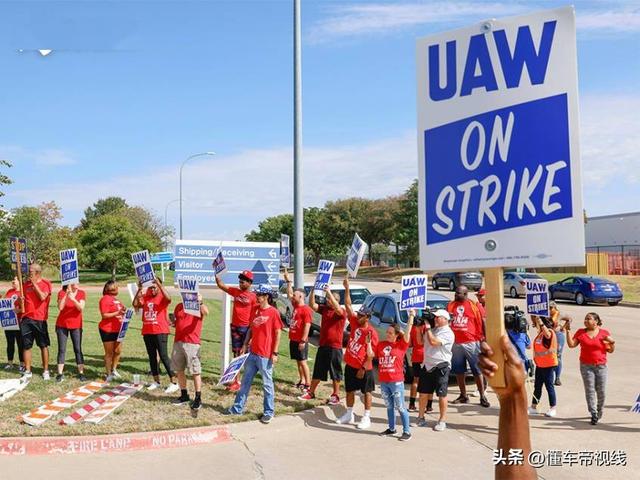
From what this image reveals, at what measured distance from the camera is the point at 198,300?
9.21 metres

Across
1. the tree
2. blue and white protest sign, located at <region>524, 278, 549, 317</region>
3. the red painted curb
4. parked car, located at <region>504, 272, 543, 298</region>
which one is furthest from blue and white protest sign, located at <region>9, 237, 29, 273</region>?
the tree

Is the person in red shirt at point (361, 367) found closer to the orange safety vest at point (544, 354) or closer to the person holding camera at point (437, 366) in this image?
the person holding camera at point (437, 366)

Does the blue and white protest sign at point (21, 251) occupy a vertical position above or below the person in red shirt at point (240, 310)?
above

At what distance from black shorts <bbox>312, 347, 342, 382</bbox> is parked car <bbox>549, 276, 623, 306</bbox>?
20.0 metres

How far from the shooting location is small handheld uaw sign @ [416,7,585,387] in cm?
237

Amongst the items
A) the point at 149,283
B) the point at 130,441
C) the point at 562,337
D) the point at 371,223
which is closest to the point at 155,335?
the point at 149,283

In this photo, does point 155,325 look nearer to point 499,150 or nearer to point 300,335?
point 300,335

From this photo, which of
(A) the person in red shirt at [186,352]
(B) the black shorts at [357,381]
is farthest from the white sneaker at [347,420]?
(A) the person in red shirt at [186,352]

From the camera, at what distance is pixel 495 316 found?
2479mm

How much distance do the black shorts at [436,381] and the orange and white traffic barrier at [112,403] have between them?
13.9ft

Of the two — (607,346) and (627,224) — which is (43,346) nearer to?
(607,346)

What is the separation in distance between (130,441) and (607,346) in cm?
634

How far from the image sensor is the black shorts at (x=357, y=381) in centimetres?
853

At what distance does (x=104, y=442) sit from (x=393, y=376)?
357cm
